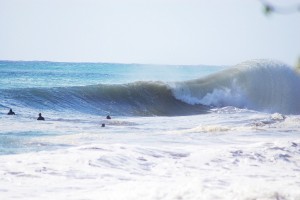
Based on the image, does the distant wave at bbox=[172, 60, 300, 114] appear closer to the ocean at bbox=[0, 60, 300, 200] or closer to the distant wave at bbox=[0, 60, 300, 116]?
the distant wave at bbox=[0, 60, 300, 116]

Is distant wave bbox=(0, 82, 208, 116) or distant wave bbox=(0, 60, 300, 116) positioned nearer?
distant wave bbox=(0, 82, 208, 116)

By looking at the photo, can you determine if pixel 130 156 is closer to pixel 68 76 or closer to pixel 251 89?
pixel 251 89

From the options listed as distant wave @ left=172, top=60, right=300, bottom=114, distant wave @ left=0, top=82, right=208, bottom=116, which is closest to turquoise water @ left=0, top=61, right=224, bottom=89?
distant wave @ left=0, top=82, right=208, bottom=116

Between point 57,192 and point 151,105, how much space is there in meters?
23.3

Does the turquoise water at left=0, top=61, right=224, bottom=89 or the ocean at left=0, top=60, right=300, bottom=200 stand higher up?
the turquoise water at left=0, top=61, right=224, bottom=89

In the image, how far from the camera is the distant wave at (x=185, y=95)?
88.3 feet

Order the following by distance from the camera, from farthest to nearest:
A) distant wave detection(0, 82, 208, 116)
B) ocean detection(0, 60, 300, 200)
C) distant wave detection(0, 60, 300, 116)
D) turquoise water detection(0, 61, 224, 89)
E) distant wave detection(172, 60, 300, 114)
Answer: turquoise water detection(0, 61, 224, 89) < distant wave detection(172, 60, 300, 114) < distant wave detection(0, 60, 300, 116) < distant wave detection(0, 82, 208, 116) < ocean detection(0, 60, 300, 200)

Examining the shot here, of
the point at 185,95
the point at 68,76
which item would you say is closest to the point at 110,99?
the point at 185,95

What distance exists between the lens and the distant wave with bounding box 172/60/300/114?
108 ft

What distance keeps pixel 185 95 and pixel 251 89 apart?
441 cm

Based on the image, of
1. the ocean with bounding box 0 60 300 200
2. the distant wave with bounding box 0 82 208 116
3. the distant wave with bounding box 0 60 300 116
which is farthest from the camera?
the distant wave with bounding box 0 60 300 116

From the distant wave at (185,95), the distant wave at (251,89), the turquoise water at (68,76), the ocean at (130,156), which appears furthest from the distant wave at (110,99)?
the turquoise water at (68,76)

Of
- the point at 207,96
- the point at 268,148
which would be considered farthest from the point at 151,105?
the point at 268,148

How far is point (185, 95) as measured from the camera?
3412cm
